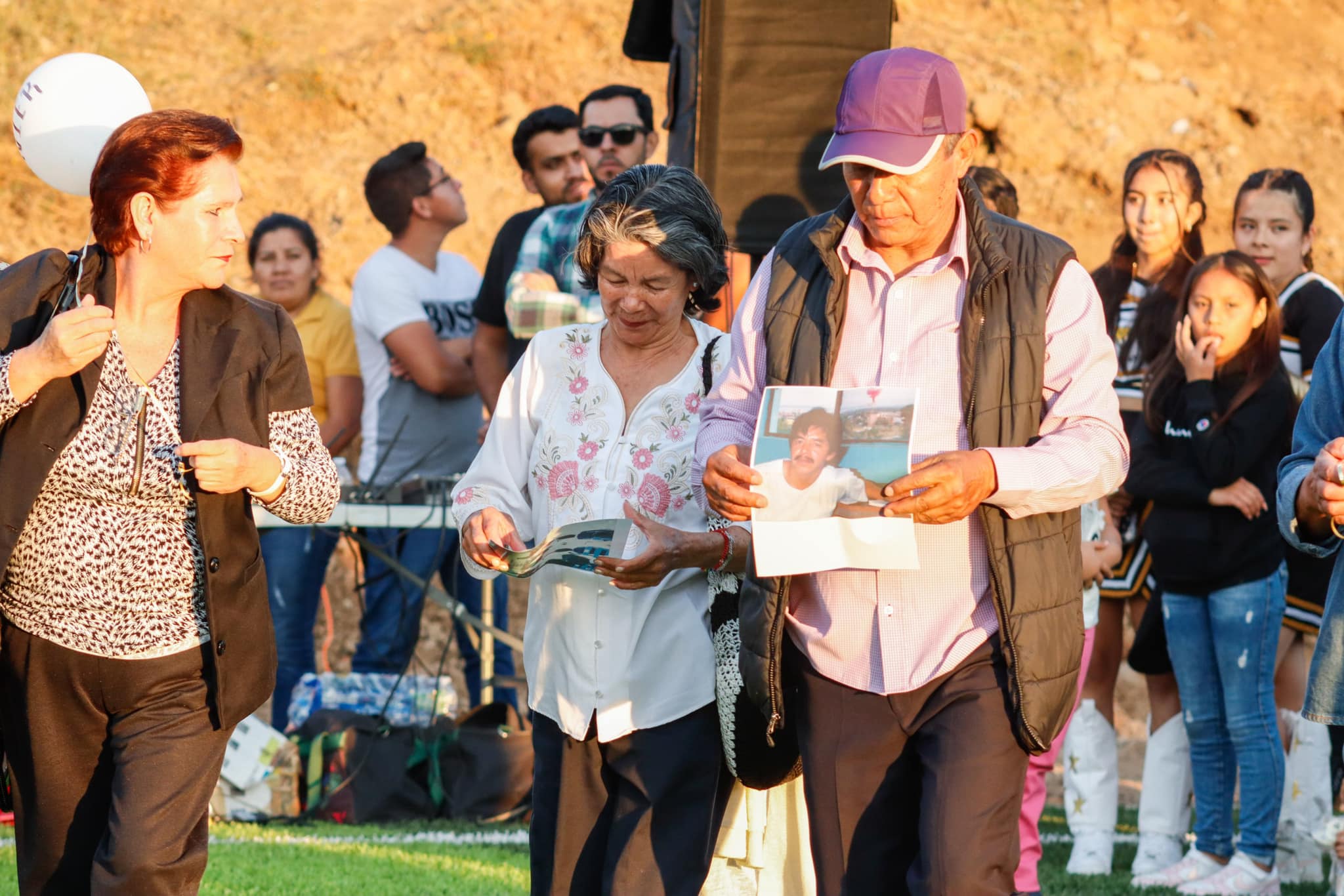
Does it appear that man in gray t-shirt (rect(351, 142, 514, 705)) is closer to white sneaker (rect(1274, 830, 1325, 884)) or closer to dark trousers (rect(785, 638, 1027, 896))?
white sneaker (rect(1274, 830, 1325, 884))

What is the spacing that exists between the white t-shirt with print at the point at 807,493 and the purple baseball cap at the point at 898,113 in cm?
66

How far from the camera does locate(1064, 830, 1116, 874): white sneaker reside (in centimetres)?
609

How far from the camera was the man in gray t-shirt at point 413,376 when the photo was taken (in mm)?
7570

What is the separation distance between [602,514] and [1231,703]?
307cm

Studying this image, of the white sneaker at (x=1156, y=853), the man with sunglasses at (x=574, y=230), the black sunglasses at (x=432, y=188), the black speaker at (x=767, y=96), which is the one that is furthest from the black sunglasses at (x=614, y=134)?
the white sneaker at (x=1156, y=853)

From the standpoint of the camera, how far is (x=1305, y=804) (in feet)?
19.8

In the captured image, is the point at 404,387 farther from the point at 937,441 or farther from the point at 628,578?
the point at 937,441

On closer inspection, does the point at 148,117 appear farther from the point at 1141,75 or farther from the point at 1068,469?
the point at 1141,75

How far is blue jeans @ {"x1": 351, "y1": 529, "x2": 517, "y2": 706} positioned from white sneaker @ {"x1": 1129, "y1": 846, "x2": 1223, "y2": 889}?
113 inches

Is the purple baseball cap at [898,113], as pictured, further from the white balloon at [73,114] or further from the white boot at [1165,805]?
the white boot at [1165,805]

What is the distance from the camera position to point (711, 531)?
12.5 ft

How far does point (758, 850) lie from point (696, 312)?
1411 millimetres

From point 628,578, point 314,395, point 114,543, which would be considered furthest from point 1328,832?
point 314,395

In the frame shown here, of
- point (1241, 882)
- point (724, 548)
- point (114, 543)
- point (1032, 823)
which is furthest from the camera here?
point (1241, 882)
